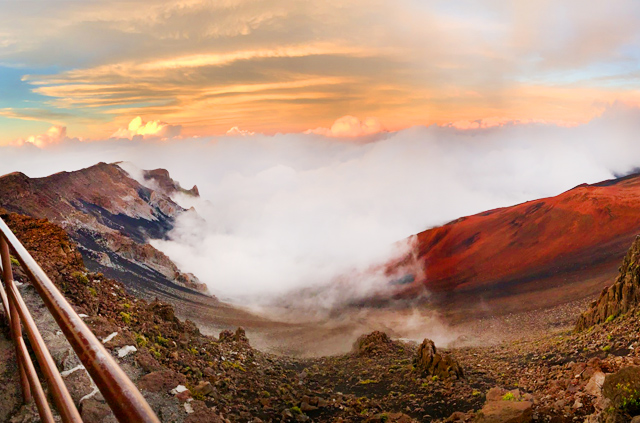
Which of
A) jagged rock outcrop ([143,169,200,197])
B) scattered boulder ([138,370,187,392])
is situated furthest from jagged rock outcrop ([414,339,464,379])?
jagged rock outcrop ([143,169,200,197])

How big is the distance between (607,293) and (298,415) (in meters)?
18.7

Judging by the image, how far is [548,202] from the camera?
5894 centimetres

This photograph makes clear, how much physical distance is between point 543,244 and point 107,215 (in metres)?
67.9

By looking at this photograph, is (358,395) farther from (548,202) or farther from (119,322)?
(548,202)

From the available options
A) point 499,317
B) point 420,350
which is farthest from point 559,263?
point 420,350

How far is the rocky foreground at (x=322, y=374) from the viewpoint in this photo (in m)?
9.24

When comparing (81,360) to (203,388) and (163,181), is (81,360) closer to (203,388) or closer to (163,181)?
(203,388)

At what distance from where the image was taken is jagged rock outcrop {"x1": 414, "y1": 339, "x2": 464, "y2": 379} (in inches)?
750

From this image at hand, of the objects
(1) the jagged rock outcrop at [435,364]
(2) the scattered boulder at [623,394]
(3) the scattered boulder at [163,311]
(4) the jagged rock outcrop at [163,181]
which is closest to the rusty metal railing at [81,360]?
(2) the scattered boulder at [623,394]

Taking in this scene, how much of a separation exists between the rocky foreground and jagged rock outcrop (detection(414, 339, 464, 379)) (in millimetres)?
61

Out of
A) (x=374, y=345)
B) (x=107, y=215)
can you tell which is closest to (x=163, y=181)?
(x=107, y=215)

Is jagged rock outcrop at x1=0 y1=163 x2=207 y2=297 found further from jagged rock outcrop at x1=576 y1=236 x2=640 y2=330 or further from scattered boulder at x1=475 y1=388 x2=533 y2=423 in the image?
jagged rock outcrop at x1=576 y1=236 x2=640 y2=330

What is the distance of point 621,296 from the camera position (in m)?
20.3

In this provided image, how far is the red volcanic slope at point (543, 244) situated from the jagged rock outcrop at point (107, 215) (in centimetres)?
4306
